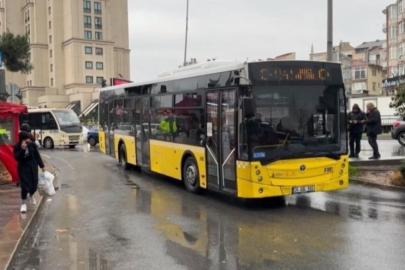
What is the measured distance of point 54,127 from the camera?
31.2 meters

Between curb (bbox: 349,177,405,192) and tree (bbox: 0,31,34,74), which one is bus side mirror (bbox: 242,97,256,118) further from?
tree (bbox: 0,31,34,74)

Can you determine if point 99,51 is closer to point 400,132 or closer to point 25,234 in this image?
point 400,132

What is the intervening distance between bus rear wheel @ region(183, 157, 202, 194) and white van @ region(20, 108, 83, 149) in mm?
19918

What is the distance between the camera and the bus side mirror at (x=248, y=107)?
9492 mm

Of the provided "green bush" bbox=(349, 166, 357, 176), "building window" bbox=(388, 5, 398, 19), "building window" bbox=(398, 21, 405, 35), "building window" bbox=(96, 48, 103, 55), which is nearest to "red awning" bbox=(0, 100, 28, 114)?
"green bush" bbox=(349, 166, 357, 176)

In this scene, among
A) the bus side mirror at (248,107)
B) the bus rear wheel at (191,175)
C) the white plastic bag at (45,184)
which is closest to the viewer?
the bus side mirror at (248,107)

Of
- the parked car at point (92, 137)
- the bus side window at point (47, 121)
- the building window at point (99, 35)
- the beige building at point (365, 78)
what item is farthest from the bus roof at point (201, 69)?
the beige building at point (365, 78)

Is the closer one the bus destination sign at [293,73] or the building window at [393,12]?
Answer: the bus destination sign at [293,73]

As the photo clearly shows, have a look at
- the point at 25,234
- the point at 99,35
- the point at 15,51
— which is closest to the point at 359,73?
the point at 99,35

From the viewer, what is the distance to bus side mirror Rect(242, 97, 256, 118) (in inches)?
374

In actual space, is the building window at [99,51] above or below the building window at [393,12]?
below

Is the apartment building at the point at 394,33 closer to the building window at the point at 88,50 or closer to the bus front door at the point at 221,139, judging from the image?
the building window at the point at 88,50

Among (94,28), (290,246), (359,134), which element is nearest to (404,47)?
(94,28)

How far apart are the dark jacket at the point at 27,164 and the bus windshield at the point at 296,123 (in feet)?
14.0
